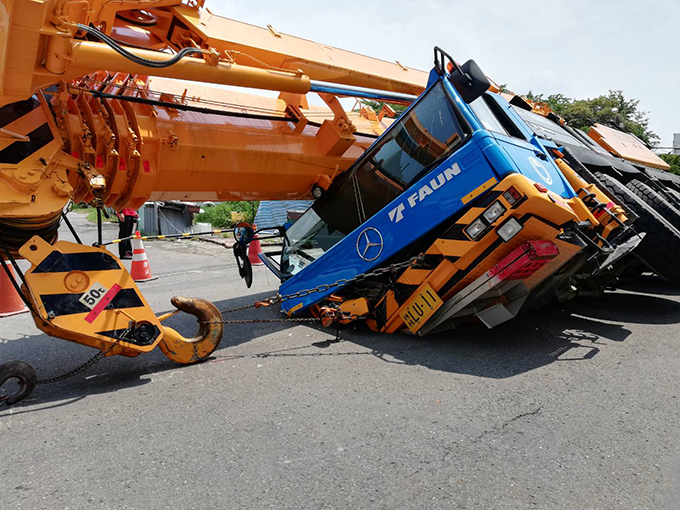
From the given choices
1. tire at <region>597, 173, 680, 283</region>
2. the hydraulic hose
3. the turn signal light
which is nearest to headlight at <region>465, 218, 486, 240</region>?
the turn signal light

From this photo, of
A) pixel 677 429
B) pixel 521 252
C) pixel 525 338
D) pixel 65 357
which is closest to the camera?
pixel 677 429

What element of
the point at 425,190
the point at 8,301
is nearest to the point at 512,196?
the point at 425,190

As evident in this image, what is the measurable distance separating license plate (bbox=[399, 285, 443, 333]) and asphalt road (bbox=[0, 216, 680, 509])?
20 centimetres

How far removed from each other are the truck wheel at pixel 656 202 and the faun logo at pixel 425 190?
260 centimetres

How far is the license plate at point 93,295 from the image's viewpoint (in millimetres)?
3090

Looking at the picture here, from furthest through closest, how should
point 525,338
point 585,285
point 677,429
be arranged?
point 585,285, point 525,338, point 677,429

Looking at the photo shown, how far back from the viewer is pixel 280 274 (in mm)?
5219

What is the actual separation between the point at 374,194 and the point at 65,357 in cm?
289

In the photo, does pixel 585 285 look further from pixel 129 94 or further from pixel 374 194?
pixel 129 94

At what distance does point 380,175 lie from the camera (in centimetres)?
438

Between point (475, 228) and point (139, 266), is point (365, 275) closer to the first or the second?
point (475, 228)

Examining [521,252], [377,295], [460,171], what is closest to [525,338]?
[521,252]

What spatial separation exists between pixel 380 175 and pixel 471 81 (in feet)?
3.64

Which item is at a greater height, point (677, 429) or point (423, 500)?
point (423, 500)
